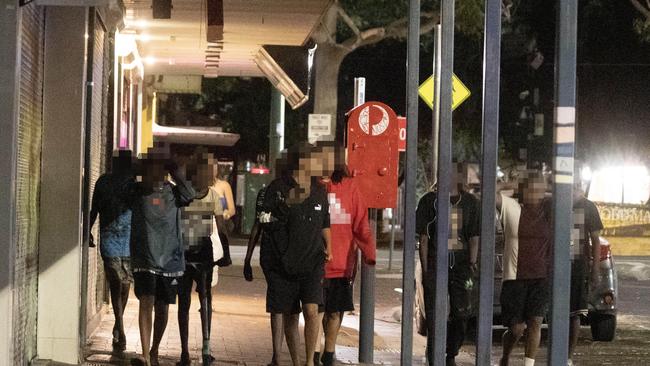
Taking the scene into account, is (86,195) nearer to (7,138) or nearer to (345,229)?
(345,229)

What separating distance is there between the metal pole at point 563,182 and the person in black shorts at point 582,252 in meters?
4.80

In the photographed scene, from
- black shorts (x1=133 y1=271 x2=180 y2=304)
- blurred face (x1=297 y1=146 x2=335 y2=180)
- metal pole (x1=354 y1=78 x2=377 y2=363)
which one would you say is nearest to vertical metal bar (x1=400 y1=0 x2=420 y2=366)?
blurred face (x1=297 y1=146 x2=335 y2=180)

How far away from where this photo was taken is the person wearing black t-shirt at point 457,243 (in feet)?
33.6

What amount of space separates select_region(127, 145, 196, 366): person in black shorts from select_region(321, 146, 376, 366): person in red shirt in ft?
3.90

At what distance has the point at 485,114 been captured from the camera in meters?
7.20

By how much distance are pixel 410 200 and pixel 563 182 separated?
13.3ft

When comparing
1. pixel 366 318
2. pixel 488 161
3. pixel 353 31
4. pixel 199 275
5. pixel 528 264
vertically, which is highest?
pixel 353 31

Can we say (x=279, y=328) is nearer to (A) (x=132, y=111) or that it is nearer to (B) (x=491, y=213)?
(B) (x=491, y=213)

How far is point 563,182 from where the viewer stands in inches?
231

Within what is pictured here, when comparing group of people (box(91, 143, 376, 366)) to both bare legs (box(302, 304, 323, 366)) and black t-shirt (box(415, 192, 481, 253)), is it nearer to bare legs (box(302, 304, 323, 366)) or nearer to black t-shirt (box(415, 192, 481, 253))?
bare legs (box(302, 304, 323, 366))

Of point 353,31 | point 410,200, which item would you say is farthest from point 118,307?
point 353,31

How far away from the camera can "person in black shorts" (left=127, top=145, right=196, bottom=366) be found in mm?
9773

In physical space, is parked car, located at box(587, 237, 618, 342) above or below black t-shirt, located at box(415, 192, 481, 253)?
below

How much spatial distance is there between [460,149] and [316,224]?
4391 centimetres
